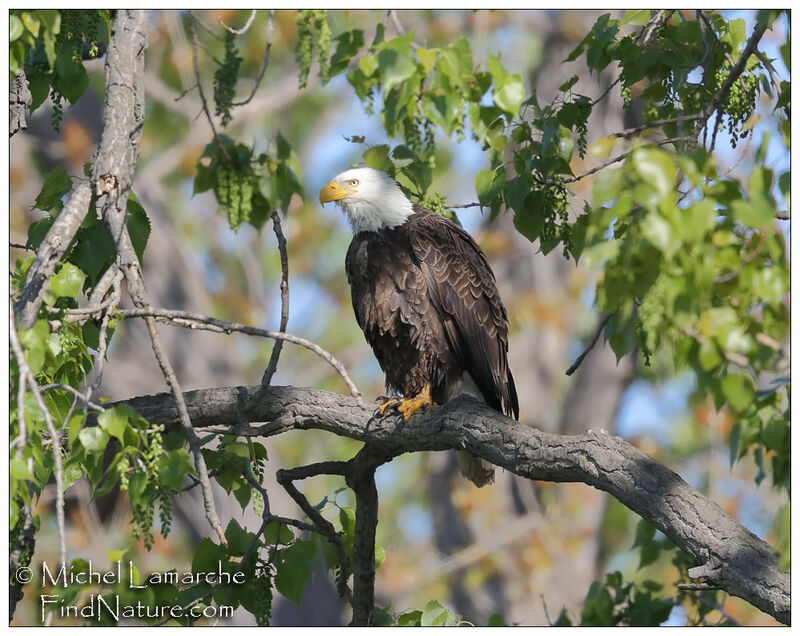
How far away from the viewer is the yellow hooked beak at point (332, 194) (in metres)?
5.10

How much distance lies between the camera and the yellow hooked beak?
5.10 meters

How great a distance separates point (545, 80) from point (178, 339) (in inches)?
214

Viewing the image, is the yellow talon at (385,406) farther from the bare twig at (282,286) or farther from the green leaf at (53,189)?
the green leaf at (53,189)

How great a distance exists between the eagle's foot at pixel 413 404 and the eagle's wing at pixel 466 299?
12.5 inches

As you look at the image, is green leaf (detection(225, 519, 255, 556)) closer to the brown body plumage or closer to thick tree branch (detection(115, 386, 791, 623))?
thick tree branch (detection(115, 386, 791, 623))

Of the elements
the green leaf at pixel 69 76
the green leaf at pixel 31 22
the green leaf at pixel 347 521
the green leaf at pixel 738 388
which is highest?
the green leaf at pixel 69 76

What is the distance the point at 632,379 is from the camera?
454 inches

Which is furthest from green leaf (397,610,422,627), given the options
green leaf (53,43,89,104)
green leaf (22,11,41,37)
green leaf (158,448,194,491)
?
green leaf (22,11,41,37)

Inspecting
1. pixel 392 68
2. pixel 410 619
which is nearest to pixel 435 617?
pixel 410 619

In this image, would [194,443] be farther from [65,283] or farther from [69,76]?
[69,76]

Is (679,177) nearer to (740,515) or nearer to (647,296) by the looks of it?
(647,296)

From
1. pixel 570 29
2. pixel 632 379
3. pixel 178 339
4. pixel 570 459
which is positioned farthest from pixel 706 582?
pixel 570 29

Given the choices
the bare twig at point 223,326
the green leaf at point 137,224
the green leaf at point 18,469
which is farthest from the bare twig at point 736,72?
the green leaf at point 18,469

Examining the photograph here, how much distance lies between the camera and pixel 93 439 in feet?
8.98
